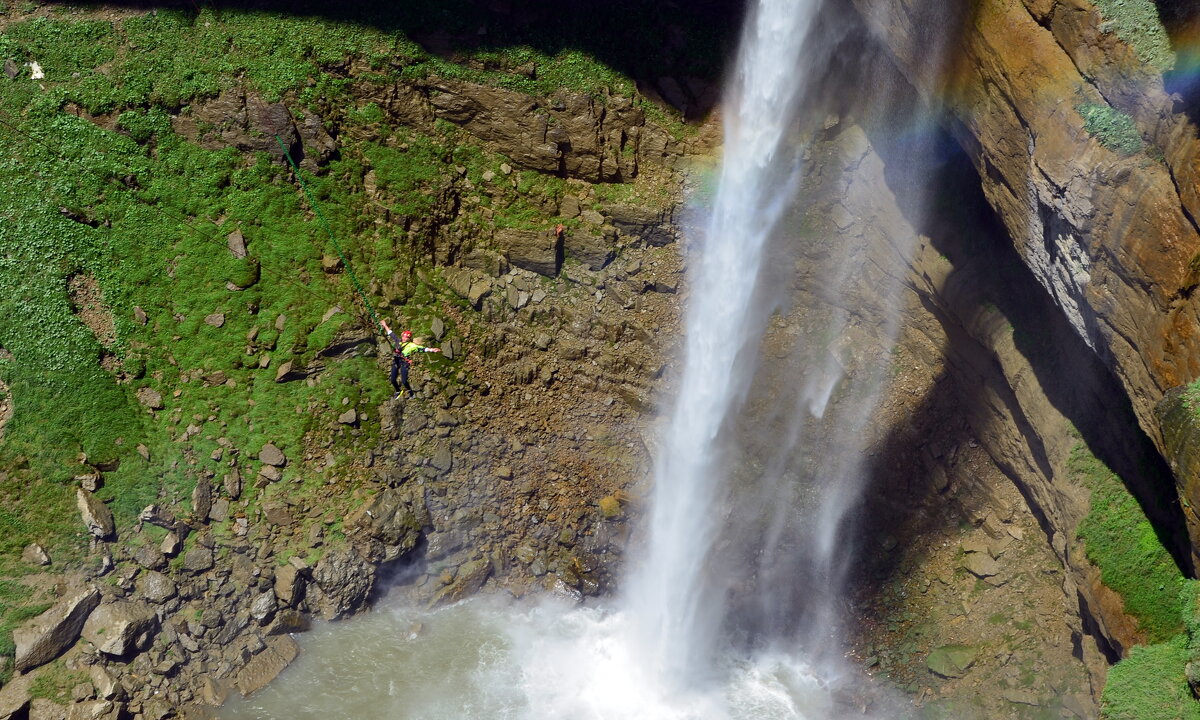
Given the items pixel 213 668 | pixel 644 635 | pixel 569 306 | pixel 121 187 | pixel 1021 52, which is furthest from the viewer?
pixel 569 306

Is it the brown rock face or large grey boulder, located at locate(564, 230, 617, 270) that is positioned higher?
the brown rock face

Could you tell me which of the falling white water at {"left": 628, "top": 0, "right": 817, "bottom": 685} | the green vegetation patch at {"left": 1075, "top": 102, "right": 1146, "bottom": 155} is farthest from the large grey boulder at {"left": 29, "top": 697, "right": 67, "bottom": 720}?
the green vegetation patch at {"left": 1075, "top": 102, "right": 1146, "bottom": 155}

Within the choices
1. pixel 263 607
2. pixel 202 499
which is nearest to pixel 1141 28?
pixel 263 607

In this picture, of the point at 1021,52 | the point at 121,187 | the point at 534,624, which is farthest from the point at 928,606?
the point at 121,187

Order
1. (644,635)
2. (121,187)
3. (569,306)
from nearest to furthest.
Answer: (644,635), (121,187), (569,306)

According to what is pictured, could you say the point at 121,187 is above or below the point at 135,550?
above

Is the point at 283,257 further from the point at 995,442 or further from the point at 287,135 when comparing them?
the point at 995,442

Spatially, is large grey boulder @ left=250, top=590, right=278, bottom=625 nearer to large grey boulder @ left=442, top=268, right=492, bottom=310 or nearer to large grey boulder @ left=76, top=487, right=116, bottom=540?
large grey boulder @ left=76, top=487, right=116, bottom=540
